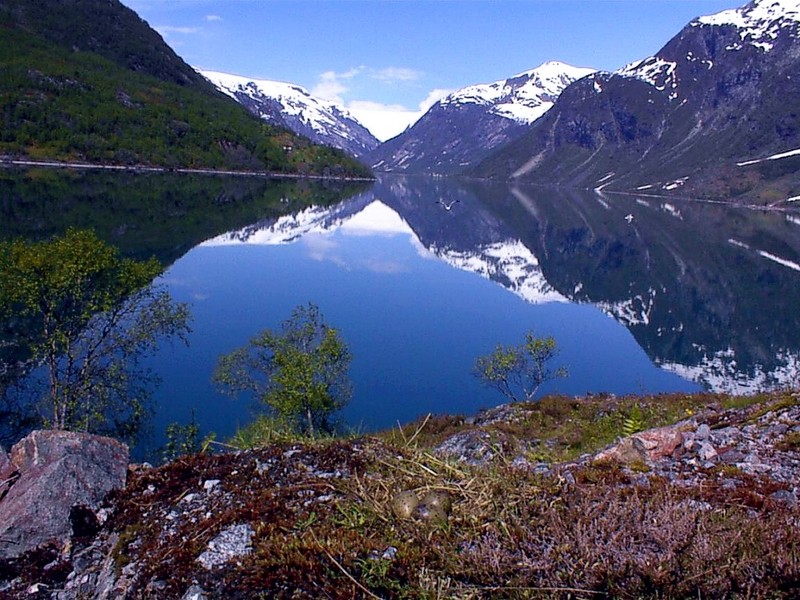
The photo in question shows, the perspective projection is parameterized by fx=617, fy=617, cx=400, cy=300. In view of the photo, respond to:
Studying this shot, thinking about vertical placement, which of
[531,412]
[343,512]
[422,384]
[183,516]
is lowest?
[422,384]

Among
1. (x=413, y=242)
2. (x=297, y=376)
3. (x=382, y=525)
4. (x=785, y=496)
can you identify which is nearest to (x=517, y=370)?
(x=297, y=376)

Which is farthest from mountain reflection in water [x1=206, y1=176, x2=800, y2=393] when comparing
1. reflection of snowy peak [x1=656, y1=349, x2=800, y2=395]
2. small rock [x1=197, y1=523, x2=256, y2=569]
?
small rock [x1=197, y1=523, x2=256, y2=569]

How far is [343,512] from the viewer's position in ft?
14.8

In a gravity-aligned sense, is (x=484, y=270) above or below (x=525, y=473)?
below

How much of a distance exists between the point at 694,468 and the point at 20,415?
2769cm

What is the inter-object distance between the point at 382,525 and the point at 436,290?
2364 inches

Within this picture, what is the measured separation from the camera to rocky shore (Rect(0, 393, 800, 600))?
383 cm

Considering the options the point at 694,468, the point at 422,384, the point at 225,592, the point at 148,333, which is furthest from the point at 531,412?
the point at 225,592

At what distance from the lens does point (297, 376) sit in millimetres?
27000

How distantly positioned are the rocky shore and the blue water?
1721cm

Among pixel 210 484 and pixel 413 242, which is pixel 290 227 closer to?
pixel 413 242

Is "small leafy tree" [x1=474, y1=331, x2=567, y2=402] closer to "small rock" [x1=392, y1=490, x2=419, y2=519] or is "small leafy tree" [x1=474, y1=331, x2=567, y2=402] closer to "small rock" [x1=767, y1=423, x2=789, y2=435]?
"small rock" [x1=767, y1=423, x2=789, y2=435]

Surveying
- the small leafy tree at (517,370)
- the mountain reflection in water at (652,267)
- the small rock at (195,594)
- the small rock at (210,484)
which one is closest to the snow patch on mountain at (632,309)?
the mountain reflection in water at (652,267)

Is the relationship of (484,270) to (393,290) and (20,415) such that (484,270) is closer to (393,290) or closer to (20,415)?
(393,290)
